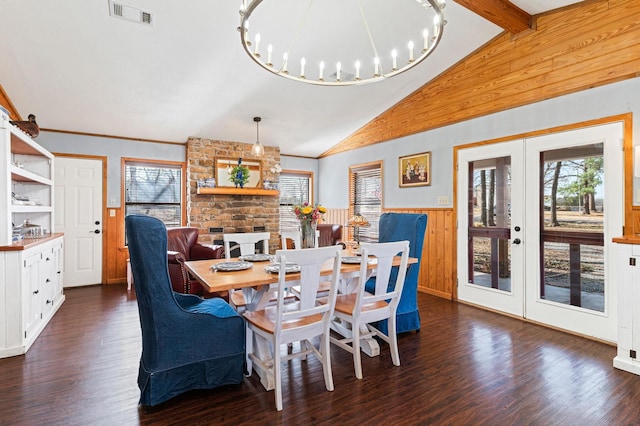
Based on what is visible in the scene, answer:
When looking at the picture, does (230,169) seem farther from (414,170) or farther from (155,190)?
(414,170)

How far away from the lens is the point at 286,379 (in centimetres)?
241

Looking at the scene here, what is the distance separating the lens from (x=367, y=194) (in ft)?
20.3

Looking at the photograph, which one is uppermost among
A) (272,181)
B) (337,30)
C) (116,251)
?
(337,30)

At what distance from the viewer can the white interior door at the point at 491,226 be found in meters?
3.81

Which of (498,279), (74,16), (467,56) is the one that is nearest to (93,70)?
(74,16)

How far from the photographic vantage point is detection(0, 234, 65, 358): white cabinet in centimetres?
275

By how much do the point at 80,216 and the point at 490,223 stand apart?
594 cm

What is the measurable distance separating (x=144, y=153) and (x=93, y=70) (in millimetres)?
2226

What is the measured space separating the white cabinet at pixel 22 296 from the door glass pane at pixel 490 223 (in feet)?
15.4

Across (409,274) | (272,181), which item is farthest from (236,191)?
(409,274)

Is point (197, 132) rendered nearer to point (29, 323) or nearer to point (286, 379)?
point (29, 323)

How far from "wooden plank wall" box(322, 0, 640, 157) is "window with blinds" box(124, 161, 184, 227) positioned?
4.19 metres

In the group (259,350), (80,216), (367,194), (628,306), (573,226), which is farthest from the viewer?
(367,194)

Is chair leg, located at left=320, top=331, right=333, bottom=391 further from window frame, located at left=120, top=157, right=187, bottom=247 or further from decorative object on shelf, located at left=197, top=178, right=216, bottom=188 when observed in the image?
window frame, located at left=120, top=157, right=187, bottom=247
